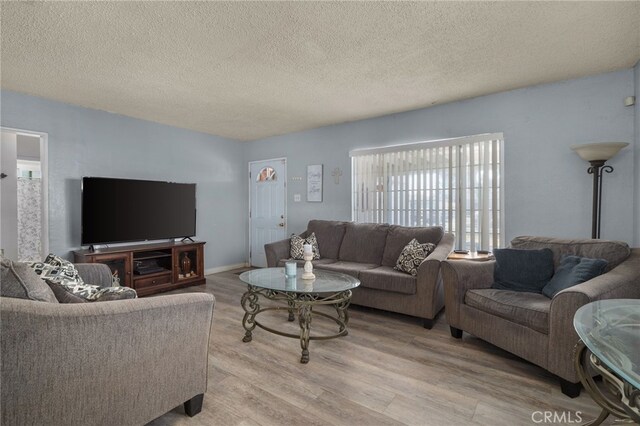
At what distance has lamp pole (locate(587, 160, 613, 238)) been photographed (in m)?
2.83

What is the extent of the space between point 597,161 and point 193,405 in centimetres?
376

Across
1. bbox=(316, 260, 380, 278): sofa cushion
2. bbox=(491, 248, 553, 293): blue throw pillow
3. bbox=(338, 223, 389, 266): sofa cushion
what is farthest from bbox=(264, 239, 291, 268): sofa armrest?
bbox=(491, 248, 553, 293): blue throw pillow

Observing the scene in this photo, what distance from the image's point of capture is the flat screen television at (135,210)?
12.3 feet

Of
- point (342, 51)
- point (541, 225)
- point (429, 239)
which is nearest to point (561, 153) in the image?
point (541, 225)

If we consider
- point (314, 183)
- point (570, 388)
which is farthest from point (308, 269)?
point (314, 183)

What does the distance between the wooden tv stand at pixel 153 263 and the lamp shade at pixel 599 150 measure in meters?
4.79

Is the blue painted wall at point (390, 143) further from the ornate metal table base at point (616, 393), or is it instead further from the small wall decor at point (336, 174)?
the ornate metal table base at point (616, 393)

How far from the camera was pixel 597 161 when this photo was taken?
2.78 metres

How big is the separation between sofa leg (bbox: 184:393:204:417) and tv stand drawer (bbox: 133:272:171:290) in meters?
2.79

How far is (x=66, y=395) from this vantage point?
123 cm

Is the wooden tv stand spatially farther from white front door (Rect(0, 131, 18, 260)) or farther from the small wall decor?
the small wall decor

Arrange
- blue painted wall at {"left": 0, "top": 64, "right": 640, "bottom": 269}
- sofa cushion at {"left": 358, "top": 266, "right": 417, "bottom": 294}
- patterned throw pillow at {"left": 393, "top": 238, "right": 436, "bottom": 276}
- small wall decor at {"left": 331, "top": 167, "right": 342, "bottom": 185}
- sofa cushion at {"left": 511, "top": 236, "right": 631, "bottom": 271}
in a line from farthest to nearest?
small wall decor at {"left": 331, "top": 167, "right": 342, "bottom": 185}
patterned throw pillow at {"left": 393, "top": 238, "right": 436, "bottom": 276}
sofa cushion at {"left": 358, "top": 266, "right": 417, "bottom": 294}
blue painted wall at {"left": 0, "top": 64, "right": 640, "bottom": 269}
sofa cushion at {"left": 511, "top": 236, "right": 631, "bottom": 271}

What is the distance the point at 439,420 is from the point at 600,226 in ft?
8.83

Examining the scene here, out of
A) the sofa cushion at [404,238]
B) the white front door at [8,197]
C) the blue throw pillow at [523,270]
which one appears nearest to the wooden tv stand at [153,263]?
the white front door at [8,197]
